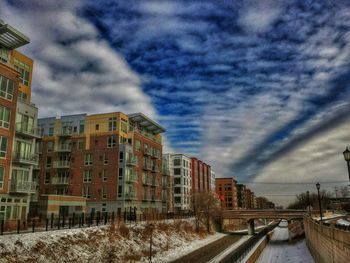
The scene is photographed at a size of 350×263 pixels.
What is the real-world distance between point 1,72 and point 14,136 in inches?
267

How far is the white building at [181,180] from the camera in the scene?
338ft

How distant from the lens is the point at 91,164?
60.9 metres

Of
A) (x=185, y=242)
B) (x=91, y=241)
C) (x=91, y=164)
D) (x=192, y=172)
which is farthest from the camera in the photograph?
(x=192, y=172)

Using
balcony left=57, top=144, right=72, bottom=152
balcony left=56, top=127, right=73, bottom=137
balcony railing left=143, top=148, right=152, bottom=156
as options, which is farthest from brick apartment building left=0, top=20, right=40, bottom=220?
balcony railing left=143, top=148, right=152, bottom=156

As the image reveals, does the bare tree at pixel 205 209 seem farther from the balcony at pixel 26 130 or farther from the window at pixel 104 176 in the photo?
the balcony at pixel 26 130

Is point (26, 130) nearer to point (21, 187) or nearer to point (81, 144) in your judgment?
point (21, 187)

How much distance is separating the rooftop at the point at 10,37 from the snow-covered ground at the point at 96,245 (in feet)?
72.2

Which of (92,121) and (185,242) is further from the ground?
(92,121)

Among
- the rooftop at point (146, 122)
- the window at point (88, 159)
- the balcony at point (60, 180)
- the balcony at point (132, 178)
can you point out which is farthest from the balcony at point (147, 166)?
the balcony at point (60, 180)

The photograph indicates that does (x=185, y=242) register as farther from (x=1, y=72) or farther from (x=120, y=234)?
(x=1, y=72)

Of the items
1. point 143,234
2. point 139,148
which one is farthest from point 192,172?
point 143,234

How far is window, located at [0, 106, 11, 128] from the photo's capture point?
32.0 meters

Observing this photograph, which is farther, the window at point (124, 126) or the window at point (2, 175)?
the window at point (124, 126)

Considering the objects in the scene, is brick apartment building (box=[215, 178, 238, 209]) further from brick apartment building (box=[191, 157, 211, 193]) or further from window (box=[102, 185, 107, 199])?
window (box=[102, 185, 107, 199])
